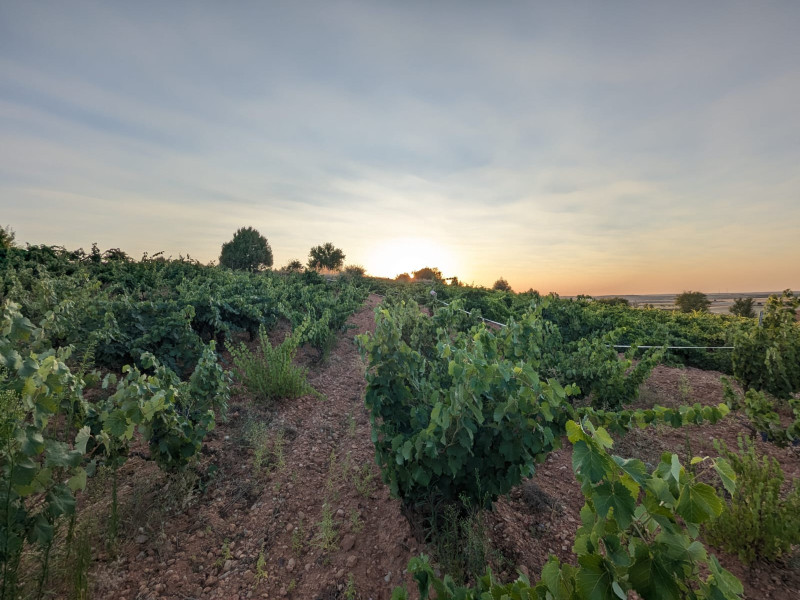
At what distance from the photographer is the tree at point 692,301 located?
2016 cm

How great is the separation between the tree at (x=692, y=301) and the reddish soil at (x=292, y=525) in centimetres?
1884

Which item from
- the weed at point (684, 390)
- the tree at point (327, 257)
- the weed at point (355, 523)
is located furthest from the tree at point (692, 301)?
the tree at point (327, 257)

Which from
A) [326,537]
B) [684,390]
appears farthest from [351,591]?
[684,390]

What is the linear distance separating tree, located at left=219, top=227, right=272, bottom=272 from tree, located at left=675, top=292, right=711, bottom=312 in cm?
3528

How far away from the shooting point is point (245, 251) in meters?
41.8

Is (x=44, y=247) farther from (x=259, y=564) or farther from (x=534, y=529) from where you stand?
(x=534, y=529)

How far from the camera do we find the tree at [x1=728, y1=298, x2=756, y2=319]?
55.3 ft

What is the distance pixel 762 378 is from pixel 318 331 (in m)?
6.87

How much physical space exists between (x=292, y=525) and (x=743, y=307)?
69.9 feet


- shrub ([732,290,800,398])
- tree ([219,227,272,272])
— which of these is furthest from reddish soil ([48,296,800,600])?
tree ([219,227,272,272])

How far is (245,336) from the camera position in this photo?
332 inches

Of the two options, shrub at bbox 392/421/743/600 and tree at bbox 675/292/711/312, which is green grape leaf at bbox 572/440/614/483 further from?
tree at bbox 675/292/711/312

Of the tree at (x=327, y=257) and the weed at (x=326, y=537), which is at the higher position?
the tree at (x=327, y=257)

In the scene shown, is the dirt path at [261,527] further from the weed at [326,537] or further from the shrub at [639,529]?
the shrub at [639,529]
